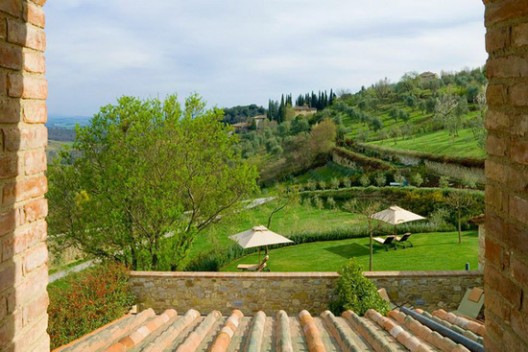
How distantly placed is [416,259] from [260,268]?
Answer: 18.6ft

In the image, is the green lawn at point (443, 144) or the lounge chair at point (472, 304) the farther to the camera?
the green lawn at point (443, 144)

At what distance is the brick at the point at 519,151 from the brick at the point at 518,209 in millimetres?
176

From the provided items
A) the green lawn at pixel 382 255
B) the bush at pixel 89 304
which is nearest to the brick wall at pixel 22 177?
the bush at pixel 89 304

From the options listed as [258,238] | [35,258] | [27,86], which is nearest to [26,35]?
[27,86]

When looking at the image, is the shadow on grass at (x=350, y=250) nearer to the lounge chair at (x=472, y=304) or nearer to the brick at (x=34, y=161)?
the lounge chair at (x=472, y=304)

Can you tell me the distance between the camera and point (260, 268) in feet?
49.0

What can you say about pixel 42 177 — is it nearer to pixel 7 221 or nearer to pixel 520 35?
pixel 7 221

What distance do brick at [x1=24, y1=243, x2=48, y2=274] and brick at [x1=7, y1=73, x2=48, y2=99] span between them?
0.82 m

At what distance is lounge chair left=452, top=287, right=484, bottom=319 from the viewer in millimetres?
10094

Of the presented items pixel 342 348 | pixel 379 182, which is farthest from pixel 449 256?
pixel 379 182

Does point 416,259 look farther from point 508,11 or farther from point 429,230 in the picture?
point 508,11

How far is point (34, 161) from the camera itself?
2.43 m

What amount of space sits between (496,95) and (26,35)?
A: 7.82 ft

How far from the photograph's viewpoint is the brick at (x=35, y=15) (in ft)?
7.62
